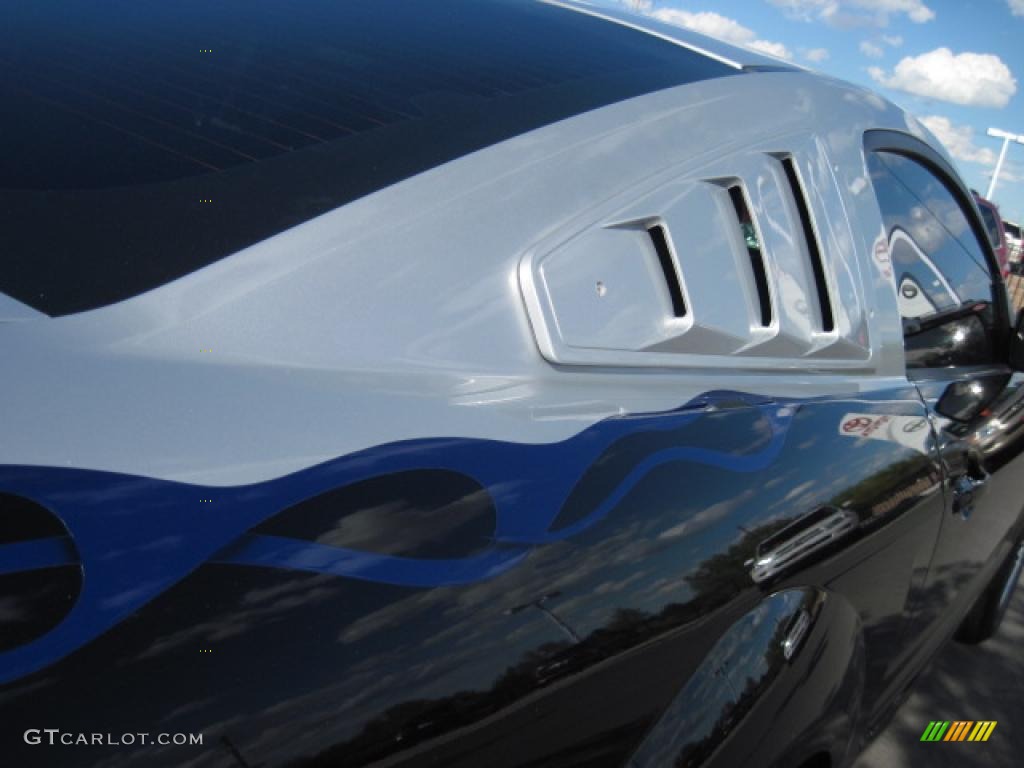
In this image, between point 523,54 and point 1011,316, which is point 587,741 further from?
point 1011,316

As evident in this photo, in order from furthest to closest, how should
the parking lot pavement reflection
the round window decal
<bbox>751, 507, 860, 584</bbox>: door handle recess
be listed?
the parking lot pavement reflection → <bbox>751, 507, 860, 584</bbox>: door handle recess → the round window decal

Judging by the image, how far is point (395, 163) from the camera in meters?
1.31

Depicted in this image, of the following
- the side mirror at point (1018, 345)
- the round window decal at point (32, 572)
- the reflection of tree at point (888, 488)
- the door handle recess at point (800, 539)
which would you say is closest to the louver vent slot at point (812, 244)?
the reflection of tree at point (888, 488)

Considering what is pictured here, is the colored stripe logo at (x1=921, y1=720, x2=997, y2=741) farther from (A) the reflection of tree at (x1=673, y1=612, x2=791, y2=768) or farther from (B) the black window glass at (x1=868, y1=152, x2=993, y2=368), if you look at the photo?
(A) the reflection of tree at (x1=673, y1=612, x2=791, y2=768)

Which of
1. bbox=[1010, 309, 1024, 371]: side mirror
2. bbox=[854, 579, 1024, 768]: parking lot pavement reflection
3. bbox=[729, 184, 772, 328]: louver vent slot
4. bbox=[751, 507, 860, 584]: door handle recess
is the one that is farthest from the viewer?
bbox=[854, 579, 1024, 768]: parking lot pavement reflection

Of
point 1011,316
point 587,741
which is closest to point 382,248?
point 587,741

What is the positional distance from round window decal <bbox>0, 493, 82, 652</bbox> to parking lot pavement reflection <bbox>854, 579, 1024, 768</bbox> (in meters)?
2.45

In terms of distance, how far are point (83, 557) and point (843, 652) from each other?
145 cm

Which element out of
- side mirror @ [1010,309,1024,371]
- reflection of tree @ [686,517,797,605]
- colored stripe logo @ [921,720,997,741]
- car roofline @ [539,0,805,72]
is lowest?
colored stripe logo @ [921,720,997,741]

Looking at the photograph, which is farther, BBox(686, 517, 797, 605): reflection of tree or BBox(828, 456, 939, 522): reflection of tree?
BBox(828, 456, 939, 522): reflection of tree

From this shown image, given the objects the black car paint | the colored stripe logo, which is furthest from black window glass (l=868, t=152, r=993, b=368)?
the colored stripe logo

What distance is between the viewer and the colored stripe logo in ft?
10.3

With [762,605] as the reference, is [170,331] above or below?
above

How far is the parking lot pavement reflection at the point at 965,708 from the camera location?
3008 millimetres
